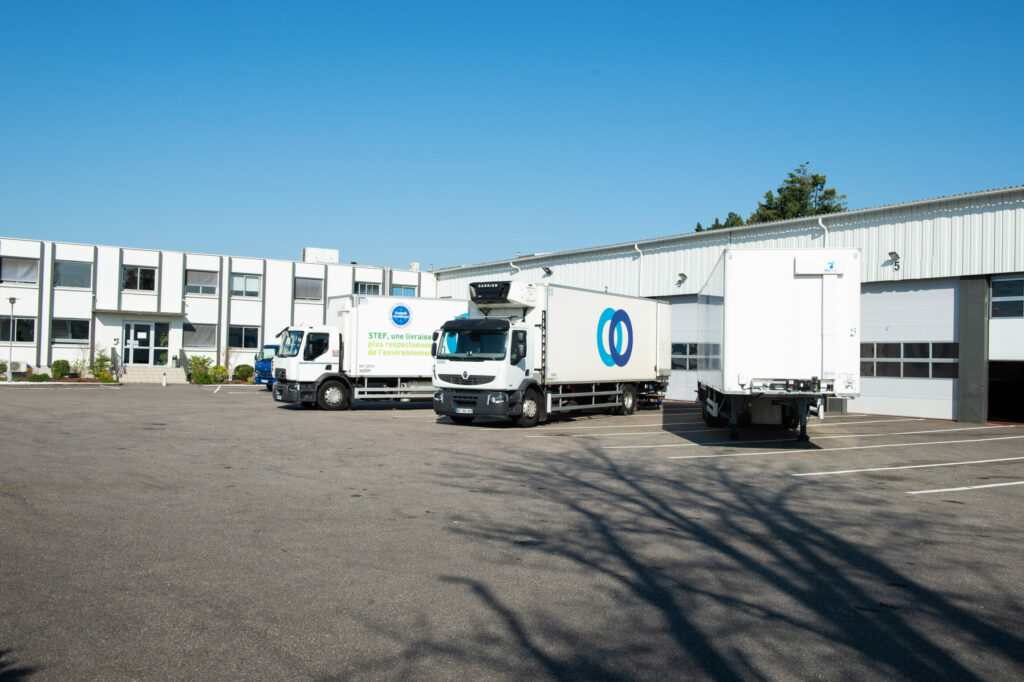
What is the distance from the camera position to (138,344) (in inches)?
1638

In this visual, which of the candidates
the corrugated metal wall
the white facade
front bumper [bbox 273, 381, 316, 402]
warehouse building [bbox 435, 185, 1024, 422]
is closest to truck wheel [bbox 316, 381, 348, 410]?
front bumper [bbox 273, 381, 316, 402]

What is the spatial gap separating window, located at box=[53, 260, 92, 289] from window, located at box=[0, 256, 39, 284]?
87cm

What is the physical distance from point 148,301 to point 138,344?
7.71 ft

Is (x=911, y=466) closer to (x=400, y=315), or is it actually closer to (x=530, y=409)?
(x=530, y=409)

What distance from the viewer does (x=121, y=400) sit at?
2583 cm

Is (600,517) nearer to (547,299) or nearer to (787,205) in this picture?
(547,299)

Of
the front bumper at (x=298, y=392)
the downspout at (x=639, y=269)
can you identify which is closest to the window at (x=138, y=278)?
the front bumper at (x=298, y=392)

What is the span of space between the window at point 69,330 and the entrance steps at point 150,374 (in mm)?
2658

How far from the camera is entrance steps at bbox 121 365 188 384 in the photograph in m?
40.2

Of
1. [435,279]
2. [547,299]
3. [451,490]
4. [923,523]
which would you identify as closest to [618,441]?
[547,299]

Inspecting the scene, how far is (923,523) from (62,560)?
332 inches

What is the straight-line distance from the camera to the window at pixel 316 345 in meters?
23.4

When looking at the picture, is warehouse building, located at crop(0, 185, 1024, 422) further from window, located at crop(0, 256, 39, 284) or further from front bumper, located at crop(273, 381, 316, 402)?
front bumper, located at crop(273, 381, 316, 402)

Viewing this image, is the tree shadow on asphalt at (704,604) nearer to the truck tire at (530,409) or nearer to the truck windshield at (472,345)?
the truck windshield at (472,345)
